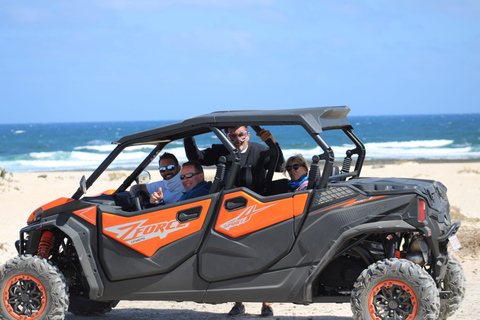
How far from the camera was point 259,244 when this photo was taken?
5223 mm

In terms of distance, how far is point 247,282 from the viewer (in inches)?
208

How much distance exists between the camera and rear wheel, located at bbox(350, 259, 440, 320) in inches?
195

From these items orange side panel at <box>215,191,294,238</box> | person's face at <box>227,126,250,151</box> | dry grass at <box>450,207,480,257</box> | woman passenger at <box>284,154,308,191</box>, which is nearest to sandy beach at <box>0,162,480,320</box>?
dry grass at <box>450,207,480,257</box>

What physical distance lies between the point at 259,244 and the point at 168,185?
4.73 ft

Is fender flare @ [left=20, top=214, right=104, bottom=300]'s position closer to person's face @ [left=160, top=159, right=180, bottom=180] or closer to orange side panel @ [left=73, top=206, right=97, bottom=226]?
orange side panel @ [left=73, top=206, right=97, bottom=226]

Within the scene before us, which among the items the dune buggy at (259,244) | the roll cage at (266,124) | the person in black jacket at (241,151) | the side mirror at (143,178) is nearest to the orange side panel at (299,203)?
the dune buggy at (259,244)

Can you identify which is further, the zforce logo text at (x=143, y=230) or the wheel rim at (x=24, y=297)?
the wheel rim at (x=24, y=297)

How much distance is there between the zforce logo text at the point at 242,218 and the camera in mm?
5203

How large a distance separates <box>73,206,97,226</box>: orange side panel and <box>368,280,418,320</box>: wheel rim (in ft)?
7.90

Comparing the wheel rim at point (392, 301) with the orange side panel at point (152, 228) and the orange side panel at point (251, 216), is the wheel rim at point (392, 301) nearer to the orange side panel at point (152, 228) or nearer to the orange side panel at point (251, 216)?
the orange side panel at point (251, 216)

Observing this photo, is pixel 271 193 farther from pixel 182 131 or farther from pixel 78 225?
pixel 78 225

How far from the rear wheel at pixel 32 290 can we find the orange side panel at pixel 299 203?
2.17m

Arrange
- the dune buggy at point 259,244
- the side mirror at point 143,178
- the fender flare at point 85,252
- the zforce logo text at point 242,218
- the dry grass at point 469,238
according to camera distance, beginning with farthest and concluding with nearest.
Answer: the dry grass at point 469,238, the side mirror at point 143,178, the fender flare at point 85,252, the zforce logo text at point 242,218, the dune buggy at point 259,244

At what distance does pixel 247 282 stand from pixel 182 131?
1399 millimetres
